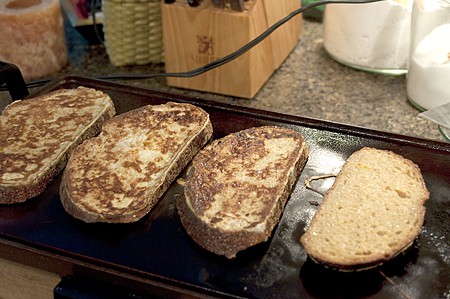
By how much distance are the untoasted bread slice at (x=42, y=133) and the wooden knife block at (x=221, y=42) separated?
0.36 metres

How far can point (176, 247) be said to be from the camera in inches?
41.4

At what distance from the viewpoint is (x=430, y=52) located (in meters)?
1.58

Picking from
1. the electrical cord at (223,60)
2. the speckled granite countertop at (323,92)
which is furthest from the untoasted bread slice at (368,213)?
the electrical cord at (223,60)

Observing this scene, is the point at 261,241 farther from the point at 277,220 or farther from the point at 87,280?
the point at 87,280

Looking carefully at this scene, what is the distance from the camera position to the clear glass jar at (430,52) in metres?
1.55

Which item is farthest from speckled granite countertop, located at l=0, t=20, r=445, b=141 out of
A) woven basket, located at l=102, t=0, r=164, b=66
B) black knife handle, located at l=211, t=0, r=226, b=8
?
black knife handle, located at l=211, t=0, r=226, b=8

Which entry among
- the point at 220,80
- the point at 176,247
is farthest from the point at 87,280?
the point at 220,80

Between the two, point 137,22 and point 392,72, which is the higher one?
point 137,22

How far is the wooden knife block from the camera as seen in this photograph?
1.62m

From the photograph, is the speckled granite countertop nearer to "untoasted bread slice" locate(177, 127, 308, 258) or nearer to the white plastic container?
the white plastic container

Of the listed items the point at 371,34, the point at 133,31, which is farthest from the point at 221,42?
the point at 371,34

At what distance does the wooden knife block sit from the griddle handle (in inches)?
17.0

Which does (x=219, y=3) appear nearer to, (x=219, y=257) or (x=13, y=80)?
(x=13, y=80)

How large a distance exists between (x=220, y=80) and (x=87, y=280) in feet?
2.75
